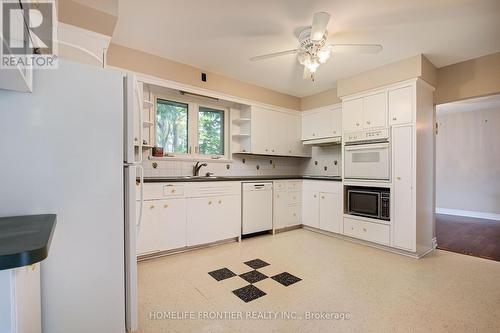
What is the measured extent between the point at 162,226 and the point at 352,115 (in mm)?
3003

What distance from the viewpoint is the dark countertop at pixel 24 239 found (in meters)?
0.62

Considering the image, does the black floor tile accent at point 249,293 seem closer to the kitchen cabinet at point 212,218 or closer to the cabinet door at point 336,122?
the kitchen cabinet at point 212,218

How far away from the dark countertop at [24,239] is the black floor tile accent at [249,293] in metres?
1.50

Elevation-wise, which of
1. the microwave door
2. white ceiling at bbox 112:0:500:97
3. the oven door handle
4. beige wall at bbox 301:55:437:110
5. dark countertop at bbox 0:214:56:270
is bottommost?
the microwave door

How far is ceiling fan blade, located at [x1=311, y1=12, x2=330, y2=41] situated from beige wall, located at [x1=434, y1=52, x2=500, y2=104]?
222 cm

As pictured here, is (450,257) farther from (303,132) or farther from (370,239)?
(303,132)


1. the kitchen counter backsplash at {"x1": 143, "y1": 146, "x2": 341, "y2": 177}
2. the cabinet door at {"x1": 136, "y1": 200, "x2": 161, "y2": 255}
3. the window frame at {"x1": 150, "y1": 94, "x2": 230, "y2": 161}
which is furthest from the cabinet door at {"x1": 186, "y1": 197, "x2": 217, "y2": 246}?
the window frame at {"x1": 150, "y1": 94, "x2": 230, "y2": 161}

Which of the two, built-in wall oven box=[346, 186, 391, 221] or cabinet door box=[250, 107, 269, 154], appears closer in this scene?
built-in wall oven box=[346, 186, 391, 221]

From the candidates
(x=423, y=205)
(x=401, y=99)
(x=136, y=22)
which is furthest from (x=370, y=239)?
(x=136, y=22)

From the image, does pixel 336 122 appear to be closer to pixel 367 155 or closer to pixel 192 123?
pixel 367 155

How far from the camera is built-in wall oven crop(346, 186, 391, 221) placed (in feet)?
10.3

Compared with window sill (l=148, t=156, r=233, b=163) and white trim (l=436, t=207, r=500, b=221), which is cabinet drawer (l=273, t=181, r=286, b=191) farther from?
white trim (l=436, t=207, r=500, b=221)

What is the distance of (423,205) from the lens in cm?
309

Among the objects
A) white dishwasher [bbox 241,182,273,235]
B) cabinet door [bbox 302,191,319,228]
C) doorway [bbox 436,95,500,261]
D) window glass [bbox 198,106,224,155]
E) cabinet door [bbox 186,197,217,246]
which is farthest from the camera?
doorway [bbox 436,95,500,261]
